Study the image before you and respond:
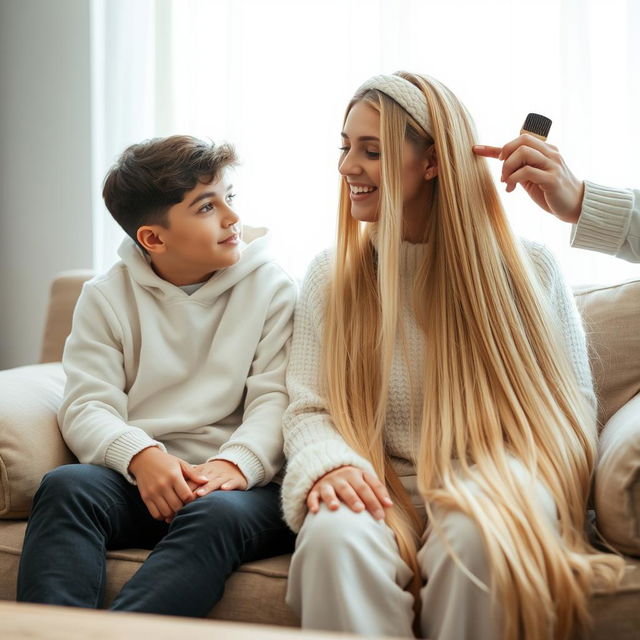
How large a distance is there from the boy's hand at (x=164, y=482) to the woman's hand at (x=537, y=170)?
756mm

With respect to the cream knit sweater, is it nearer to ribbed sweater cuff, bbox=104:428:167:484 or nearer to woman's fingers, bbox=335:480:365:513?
woman's fingers, bbox=335:480:365:513

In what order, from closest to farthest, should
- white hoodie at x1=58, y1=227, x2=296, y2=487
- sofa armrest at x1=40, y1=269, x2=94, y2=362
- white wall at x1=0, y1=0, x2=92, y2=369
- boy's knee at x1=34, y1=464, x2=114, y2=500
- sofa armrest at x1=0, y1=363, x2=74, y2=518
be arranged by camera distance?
boy's knee at x1=34, y1=464, x2=114, y2=500, sofa armrest at x1=0, y1=363, x2=74, y2=518, white hoodie at x1=58, y1=227, x2=296, y2=487, sofa armrest at x1=40, y1=269, x2=94, y2=362, white wall at x1=0, y1=0, x2=92, y2=369

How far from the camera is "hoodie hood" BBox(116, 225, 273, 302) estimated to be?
→ 1.58m

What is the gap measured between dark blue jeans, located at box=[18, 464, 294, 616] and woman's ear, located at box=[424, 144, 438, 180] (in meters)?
0.65

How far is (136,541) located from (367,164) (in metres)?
0.78

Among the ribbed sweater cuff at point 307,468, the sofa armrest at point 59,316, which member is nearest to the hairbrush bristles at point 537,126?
the ribbed sweater cuff at point 307,468

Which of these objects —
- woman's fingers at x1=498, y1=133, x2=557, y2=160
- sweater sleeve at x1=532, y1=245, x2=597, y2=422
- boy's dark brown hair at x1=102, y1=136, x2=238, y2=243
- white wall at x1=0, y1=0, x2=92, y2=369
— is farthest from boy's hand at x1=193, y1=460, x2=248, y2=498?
white wall at x1=0, y1=0, x2=92, y2=369

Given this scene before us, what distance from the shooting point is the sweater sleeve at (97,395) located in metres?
1.38

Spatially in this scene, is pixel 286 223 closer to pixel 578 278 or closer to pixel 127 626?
pixel 578 278

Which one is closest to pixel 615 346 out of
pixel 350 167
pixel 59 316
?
pixel 350 167

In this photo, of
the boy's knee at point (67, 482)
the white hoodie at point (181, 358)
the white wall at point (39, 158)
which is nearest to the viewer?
the boy's knee at point (67, 482)

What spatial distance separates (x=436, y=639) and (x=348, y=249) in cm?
72

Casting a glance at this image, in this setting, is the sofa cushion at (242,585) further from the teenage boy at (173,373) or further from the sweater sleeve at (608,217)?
the sweater sleeve at (608,217)

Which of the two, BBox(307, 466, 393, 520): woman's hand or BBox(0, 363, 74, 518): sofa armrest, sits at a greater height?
BBox(307, 466, 393, 520): woman's hand
